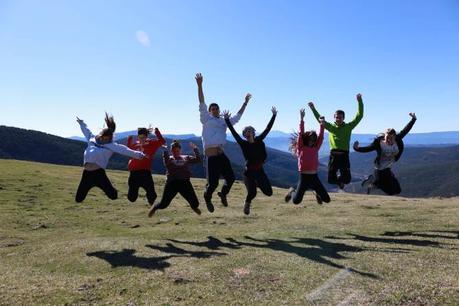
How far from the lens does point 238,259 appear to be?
14.2 m

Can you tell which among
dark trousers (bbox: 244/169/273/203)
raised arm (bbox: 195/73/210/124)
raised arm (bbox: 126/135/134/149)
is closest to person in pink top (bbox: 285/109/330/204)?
dark trousers (bbox: 244/169/273/203)

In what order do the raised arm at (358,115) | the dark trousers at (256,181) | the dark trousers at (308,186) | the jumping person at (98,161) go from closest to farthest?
the jumping person at (98,161)
the dark trousers at (308,186)
the dark trousers at (256,181)
the raised arm at (358,115)

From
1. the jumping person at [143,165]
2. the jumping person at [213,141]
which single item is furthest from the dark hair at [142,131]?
the jumping person at [213,141]

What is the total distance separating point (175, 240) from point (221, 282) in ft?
21.6

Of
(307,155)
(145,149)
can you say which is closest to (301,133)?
(307,155)

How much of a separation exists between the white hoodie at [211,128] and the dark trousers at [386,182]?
6.65m

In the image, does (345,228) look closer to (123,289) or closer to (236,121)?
(236,121)

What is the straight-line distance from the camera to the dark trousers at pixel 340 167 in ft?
65.5

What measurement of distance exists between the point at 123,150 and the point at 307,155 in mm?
7414

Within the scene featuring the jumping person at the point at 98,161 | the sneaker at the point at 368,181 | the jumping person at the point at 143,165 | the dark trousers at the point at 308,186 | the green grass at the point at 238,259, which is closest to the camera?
the green grass at the point at 238,259

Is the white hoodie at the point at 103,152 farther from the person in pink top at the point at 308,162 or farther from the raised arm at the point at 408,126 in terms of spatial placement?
the raised arm at the point at 408,126

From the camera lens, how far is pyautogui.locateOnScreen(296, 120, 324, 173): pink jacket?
741 inches

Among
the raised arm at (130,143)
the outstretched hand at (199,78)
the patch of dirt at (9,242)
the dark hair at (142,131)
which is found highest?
the outstretched hand at (199,78)

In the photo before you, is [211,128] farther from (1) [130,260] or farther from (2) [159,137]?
(1) [130,260]
